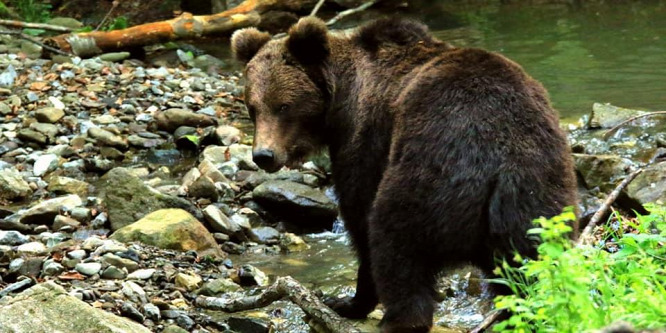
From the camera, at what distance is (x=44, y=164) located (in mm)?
9344

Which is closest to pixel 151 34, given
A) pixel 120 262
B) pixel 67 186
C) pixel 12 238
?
pixel 67 186

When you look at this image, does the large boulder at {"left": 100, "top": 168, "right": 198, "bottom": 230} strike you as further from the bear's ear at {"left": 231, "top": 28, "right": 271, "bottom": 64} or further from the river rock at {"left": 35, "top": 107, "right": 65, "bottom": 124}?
the river rock at {"left": 35, "top": 107, "right": 65, "bottom": 124}

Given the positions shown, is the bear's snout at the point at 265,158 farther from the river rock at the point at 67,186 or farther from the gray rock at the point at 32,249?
the river rock at the point at 67,186

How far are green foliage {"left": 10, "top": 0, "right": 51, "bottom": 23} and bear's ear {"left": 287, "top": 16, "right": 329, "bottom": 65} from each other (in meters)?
14.4

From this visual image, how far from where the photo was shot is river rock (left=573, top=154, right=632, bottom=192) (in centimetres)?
792

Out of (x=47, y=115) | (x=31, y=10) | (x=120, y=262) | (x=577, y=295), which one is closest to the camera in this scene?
(x=577, y=295)

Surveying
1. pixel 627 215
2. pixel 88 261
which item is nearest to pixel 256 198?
pixel 88 261

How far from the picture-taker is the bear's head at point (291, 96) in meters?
5.57

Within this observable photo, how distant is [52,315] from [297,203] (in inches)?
154

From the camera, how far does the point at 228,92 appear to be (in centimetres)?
1306

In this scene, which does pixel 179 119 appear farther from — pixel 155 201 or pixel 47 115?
pixel 155 201

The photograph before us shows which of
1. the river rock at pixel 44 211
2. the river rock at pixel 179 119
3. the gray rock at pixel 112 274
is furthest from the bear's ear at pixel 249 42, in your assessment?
the river rock at pixel 179 119

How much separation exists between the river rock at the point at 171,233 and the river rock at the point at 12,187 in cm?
200

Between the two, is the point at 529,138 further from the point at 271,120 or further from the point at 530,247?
the point at 271,120
